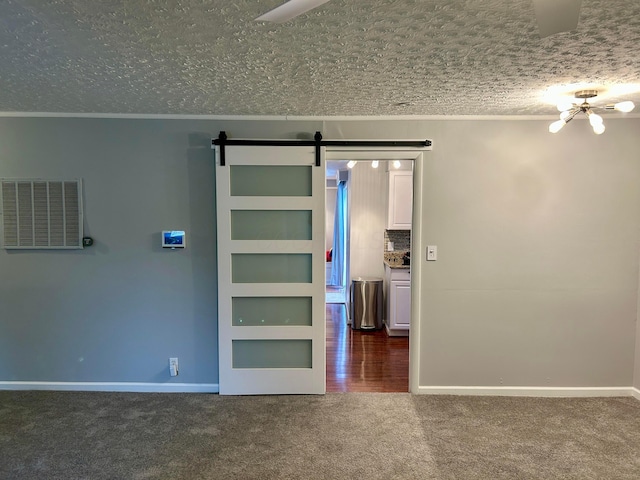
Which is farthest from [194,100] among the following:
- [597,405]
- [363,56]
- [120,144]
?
[597,405]

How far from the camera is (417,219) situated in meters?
3.26

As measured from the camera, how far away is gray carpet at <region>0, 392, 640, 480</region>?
7.74ft

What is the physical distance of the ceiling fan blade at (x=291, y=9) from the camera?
1114 mm

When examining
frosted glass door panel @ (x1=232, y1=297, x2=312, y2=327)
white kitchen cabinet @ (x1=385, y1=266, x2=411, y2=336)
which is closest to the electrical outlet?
frosted glass door panel @ (x1=232, y1=297, x2=312, y2=327)

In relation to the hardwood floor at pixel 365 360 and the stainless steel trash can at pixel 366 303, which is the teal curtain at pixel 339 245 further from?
the hardwood floor at pixel 365 360

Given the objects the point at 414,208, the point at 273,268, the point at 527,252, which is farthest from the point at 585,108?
the point at 273,268

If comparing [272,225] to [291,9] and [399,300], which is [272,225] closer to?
[291,9]

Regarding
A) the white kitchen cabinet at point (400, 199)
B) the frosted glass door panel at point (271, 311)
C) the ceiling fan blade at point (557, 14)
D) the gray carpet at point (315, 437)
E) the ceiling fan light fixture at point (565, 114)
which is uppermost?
the ceiling fan light fixture at point (565, 114)

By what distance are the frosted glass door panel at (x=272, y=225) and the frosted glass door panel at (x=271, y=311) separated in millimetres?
511

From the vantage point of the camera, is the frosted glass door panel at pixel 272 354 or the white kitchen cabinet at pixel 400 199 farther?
the white kitchen cabinet at pixel 400 199

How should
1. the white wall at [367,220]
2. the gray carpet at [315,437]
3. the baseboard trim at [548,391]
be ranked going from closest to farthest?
1. the gray carpet at [315,437]
2. the baseboard trim at [548,391]
3. the white wall at [367,220]

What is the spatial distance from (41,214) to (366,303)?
366 cm

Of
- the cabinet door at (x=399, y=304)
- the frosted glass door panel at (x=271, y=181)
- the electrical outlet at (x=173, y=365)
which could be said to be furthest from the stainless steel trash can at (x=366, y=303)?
the electrical outlet at (x=173, y=365)

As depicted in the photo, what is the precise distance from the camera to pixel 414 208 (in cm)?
327
